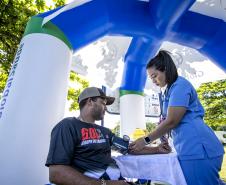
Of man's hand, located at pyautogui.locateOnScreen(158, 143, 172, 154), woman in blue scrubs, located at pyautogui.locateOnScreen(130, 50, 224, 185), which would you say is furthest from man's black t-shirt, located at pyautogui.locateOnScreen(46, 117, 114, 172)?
man's hand, located at pyautogui.locateOnScreen(158, 143, 172, 154)

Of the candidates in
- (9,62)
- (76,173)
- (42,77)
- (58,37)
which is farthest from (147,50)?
(9,62)

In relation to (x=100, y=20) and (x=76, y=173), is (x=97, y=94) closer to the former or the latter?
(x=76, y=173)

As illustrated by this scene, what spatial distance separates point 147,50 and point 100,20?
1.40m

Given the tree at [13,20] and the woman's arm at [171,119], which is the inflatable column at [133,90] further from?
the woman's arm at [171,119]

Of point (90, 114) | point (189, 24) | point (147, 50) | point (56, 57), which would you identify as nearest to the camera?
point (90, 114)

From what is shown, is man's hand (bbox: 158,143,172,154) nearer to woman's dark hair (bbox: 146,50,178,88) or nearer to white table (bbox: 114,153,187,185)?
white table (bbox: 114,153,187,185)

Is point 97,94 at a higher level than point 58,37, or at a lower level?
lower

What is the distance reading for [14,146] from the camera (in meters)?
2.27

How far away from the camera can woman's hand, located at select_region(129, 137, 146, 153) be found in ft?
6.37

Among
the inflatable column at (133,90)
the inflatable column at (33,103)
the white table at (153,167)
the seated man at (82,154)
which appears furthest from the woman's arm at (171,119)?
the inflatable column at (133,90)

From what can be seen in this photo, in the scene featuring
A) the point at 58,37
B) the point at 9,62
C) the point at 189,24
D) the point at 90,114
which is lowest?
the point at 90,114

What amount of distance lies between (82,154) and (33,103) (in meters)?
1.01

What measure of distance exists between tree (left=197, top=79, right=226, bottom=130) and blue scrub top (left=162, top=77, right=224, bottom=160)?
624 inches

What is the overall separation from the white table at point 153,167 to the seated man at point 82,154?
0.17 metres
